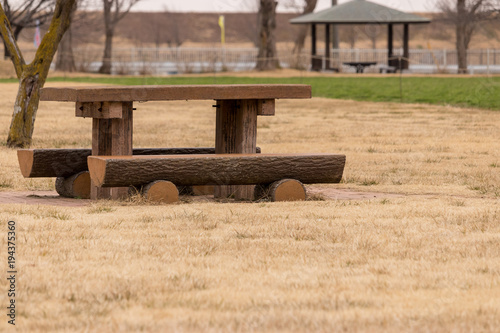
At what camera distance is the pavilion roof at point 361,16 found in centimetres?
4519

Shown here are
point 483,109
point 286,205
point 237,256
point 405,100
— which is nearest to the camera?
point 237,256

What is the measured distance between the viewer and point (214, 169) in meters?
7.82

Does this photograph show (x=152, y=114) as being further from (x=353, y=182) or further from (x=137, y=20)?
(x=137, y=20)

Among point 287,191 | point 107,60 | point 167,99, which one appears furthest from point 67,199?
point 107,60

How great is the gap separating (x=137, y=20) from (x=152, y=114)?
340 ft

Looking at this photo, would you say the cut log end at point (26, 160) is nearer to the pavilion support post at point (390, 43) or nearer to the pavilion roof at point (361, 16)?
the pavilion roof at point (361, 16)

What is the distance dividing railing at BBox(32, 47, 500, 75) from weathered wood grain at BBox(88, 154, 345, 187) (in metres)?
38.0

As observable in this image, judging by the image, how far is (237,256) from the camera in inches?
216

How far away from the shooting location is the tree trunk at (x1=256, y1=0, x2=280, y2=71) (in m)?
45.7

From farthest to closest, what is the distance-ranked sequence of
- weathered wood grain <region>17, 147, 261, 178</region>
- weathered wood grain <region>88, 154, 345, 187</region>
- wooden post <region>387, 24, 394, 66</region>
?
wooden post <region>387, 24, 394, 66</region>, weathered wood grain <region>17, 147, 261, 178</region>, weathered wood grain <region>88, 154, 345, 187</region>

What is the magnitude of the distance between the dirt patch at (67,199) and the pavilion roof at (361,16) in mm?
36284

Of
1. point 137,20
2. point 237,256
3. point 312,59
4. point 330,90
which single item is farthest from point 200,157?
point 137,20

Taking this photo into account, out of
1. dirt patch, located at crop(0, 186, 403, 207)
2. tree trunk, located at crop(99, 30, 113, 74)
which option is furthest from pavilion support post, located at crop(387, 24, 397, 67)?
dirt patch, located at crop(0, 186, 403, 207)

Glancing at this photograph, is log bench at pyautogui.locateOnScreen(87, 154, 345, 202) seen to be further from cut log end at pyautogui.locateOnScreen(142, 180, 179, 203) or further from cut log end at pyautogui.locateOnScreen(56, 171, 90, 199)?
cut log end at pyautogui.locateOnScreen(56, 171, 90, 199)
